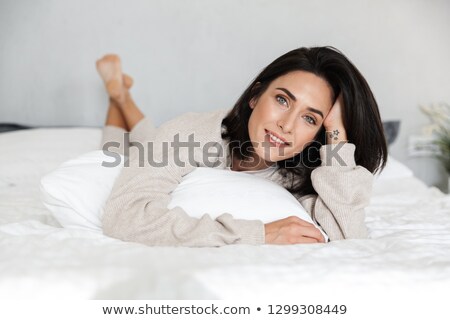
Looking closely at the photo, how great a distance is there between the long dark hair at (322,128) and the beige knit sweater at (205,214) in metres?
0.04

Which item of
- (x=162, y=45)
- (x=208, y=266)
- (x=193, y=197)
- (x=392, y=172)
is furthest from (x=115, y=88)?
(x=208, y=266)

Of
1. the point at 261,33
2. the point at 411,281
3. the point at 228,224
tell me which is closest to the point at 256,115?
the point at 228,224

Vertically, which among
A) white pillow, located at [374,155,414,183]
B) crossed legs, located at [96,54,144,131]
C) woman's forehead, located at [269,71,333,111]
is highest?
woman's forehead, located at [269,71,333,111]

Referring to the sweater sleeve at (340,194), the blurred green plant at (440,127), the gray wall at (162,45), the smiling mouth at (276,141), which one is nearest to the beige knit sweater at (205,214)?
the sweater sleeve at (340,194)

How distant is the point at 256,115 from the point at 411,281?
614mm

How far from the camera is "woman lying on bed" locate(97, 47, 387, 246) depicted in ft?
3.24

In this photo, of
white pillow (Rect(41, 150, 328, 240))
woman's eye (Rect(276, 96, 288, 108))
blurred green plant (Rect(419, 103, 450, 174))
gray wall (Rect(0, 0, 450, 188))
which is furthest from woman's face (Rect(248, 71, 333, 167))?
blurred green plant (Rect(419, 103, 450, 174))

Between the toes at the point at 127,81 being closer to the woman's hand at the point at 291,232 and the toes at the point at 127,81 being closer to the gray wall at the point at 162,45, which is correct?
the gray wall at the point at 162,45

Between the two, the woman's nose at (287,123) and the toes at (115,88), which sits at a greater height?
the woman's nose at (287,123)

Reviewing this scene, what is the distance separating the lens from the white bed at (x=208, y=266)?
28.2 inches

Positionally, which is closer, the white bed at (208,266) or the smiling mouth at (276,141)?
the white bed at (208,266)

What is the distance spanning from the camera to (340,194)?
3.90 feet

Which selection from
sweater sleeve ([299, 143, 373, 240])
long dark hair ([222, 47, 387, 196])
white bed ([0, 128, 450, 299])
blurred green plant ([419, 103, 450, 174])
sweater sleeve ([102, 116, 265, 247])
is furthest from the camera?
blurred green plant ([419, 103, 450, 174])

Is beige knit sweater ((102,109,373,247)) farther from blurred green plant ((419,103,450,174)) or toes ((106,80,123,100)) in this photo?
blurred green plant ((419,103,450,174))
